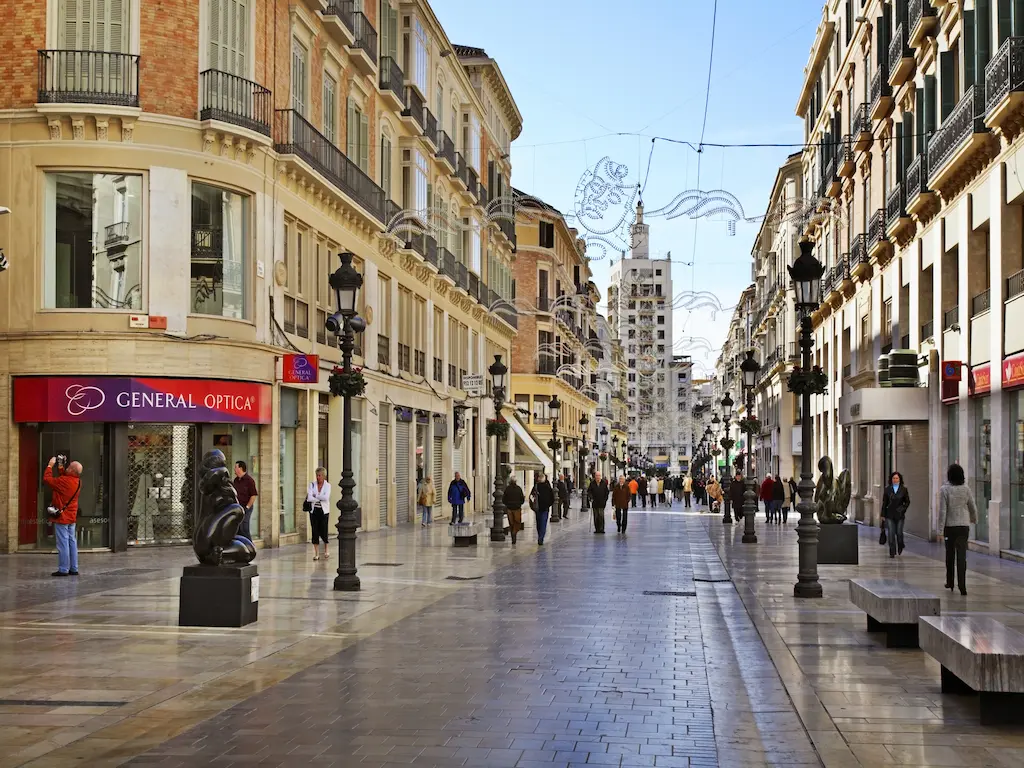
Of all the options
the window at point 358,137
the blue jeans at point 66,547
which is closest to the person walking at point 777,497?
the window at point 358,137

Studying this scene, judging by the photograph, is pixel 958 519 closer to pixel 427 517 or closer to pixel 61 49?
pixel 61 49

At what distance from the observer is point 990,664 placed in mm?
7918

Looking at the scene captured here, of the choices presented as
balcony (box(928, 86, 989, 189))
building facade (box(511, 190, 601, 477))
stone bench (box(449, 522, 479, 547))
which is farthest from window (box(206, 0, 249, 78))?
building facade (box(511, 190, 601, 477))

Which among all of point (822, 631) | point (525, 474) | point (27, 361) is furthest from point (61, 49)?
point (525, 474)

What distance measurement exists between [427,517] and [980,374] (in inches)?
693

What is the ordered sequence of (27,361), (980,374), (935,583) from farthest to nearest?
(980,374) < (27,361) < (935,583)

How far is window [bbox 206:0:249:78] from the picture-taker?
24.1m

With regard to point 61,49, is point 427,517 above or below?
below

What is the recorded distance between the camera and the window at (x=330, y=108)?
2998cm

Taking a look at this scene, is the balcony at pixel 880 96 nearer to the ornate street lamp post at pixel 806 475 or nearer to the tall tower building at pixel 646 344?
the ornate street lamp post at pixel 806 475

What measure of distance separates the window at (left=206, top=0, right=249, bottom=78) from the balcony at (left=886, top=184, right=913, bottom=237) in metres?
16.8

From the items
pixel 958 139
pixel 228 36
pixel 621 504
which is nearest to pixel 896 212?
pixel 958 139

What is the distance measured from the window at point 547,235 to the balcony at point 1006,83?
169 ft

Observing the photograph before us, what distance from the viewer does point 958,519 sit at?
53.7ft
